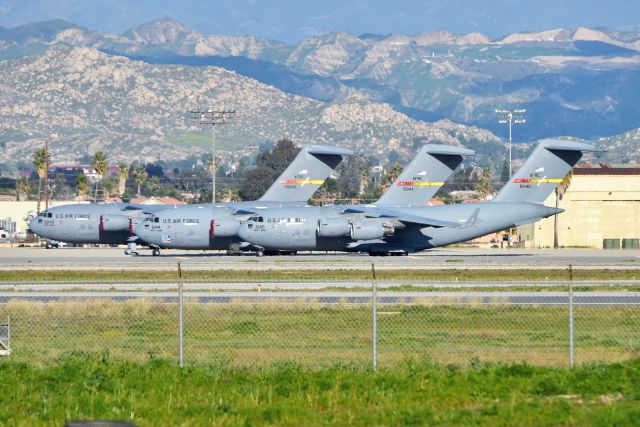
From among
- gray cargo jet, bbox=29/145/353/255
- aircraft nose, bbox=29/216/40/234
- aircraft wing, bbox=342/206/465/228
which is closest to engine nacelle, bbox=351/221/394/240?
aircraft wing, bbox=342/206/465/228

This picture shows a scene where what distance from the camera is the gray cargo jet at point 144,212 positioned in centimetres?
8600

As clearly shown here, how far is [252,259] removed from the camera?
78.6 m

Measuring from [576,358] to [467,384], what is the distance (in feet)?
18.8

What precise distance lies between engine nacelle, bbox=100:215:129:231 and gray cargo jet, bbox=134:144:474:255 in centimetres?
232

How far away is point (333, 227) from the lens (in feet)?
262

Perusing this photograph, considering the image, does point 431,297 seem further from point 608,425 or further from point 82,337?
point 608,425

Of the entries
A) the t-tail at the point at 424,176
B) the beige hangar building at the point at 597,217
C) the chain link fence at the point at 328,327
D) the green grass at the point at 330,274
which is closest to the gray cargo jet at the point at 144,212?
the t-tail at the point at 424,176

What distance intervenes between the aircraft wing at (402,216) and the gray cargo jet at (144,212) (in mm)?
7794

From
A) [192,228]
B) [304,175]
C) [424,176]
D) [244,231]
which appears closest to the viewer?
[244,231]

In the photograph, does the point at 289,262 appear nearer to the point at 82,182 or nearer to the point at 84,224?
the point at 84,224

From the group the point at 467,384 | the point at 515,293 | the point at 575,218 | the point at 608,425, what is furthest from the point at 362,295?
the point at 575,218

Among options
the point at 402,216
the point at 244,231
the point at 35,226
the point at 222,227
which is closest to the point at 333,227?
the point at 402,216

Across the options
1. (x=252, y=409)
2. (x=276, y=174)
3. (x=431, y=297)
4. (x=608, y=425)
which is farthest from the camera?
(x=276, y=174)

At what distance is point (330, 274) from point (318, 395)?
36901 millimetres
